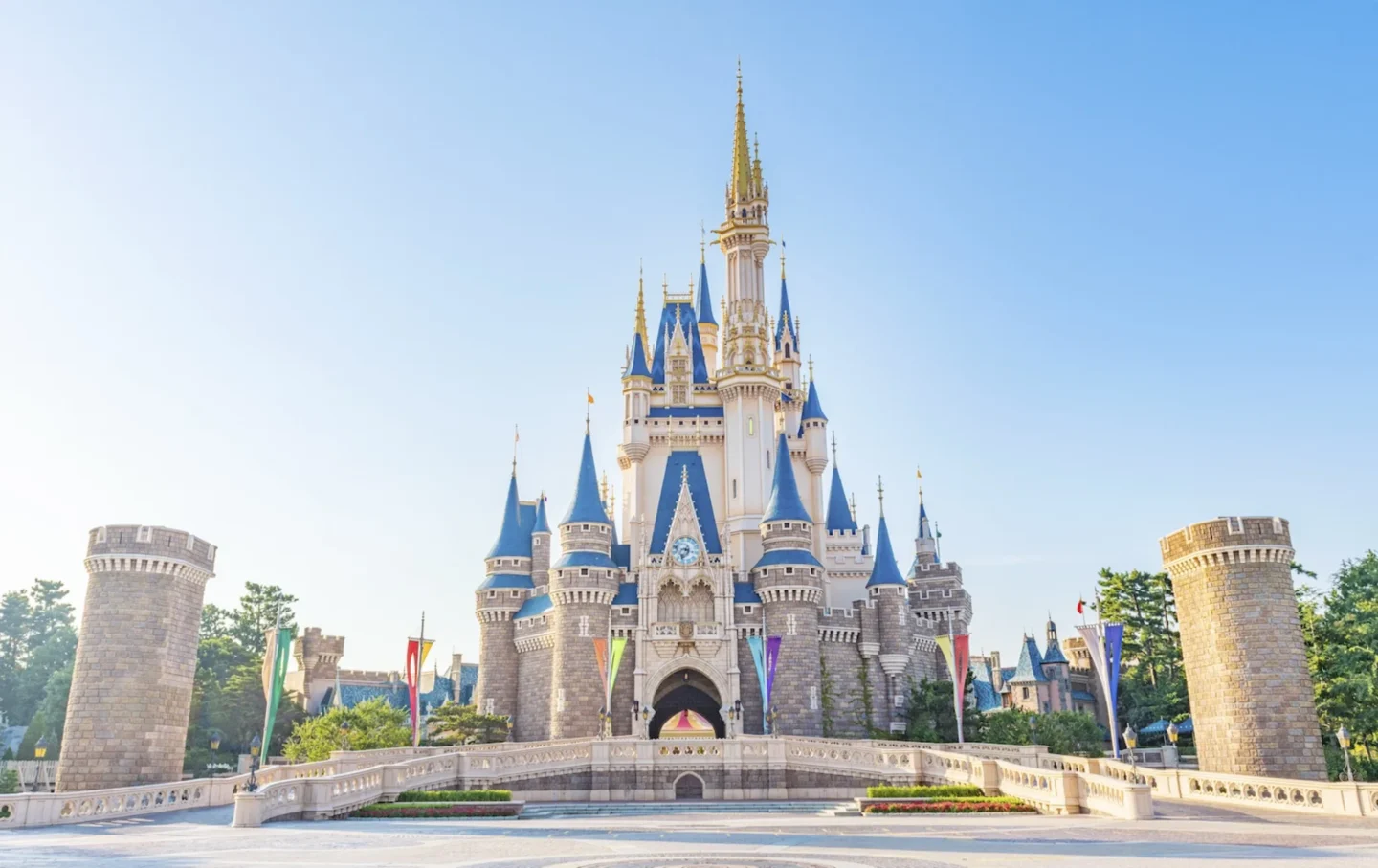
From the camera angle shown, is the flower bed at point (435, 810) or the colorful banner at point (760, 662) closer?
the flower bed at point (435, 810)

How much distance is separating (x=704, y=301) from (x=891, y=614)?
28.5 m

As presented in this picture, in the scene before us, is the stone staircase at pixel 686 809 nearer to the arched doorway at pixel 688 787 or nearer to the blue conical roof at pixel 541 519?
the arched doorway at pixel 688 787

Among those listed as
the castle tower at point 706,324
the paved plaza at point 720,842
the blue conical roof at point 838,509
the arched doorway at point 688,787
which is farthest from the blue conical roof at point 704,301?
the paved plaza at point 720,842

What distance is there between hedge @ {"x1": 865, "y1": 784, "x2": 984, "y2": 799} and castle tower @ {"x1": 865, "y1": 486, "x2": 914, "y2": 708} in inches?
849

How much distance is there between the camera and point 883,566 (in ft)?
172

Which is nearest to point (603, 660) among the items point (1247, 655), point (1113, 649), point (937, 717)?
point (937, 717)

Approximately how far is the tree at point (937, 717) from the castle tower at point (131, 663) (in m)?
30.7

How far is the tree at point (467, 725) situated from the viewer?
1791 inches

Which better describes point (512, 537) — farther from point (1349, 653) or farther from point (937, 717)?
point (1349, 653)

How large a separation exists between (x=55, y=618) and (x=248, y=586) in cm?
2052

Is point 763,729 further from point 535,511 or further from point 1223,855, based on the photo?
→ point 1223,855

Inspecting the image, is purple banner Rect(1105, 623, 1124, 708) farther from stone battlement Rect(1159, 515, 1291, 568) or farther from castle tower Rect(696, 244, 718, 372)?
castle tower Rect(696, 244, 718, 372)

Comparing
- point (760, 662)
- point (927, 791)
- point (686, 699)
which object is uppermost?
point (760, 662)

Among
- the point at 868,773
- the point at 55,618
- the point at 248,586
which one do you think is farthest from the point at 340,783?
the point at 55,618
